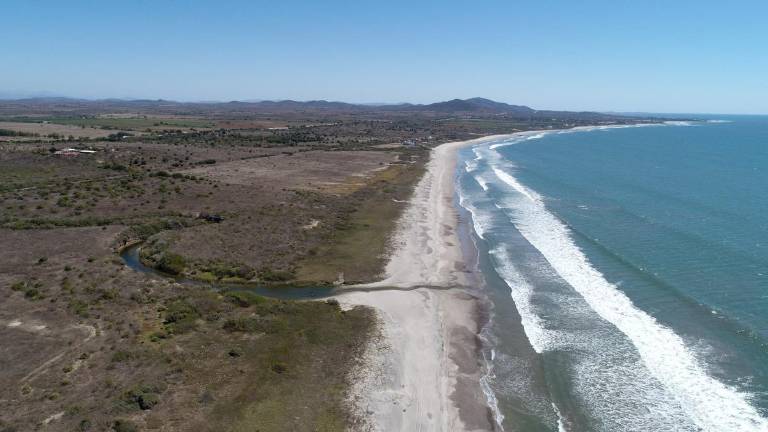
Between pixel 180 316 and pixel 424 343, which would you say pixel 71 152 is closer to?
pixel 180 316

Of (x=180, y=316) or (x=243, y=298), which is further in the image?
(x=243, y=298)

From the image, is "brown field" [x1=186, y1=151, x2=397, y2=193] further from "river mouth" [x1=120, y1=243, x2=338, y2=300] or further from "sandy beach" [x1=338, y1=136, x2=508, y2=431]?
"river mouth" [x1=120, y1=243, x2=338, y2=300]

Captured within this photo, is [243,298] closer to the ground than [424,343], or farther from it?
farther from it

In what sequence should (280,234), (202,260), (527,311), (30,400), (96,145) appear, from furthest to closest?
1. (96,145)
2. (280,234)
3. (202,260)
4. (527,311)
5. (30,400)

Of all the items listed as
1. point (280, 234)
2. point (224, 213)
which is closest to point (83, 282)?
point (280, 234)

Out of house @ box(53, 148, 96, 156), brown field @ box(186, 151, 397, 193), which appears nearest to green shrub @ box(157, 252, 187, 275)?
brown field @ box(186, 151, 397, 193)

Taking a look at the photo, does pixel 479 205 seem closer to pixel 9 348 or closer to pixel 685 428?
pixel 685 428

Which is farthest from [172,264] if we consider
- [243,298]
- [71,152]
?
[71,152]
